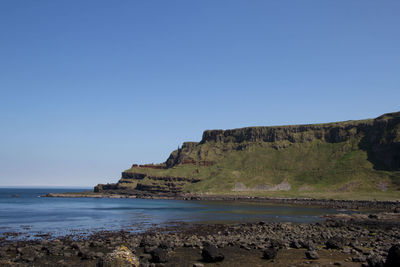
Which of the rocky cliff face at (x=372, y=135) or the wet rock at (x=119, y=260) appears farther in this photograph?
the rocky cliff face at (x=372, y=135)

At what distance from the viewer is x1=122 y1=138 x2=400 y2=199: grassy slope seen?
463 feet

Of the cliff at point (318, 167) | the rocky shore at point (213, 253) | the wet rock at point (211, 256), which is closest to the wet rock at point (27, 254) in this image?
the rocky shore at point (213, 253)

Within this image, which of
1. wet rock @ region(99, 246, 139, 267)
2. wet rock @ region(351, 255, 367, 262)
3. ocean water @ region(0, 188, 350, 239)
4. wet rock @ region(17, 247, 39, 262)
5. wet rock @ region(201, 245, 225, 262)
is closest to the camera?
wet rock @ region(99, 246, 139, 267)

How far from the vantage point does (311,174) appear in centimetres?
16712

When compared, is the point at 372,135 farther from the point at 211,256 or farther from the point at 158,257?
the point at 158,257

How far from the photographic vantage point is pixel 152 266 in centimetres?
2275

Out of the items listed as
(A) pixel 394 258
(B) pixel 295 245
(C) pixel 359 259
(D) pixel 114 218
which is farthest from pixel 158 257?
(D) pixel 114 218

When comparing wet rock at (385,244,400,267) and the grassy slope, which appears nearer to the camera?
wet rock at (385,244,400,267)

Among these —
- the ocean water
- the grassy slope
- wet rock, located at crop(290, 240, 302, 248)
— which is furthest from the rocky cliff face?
wet rock, located at crop(290, 240, 302, 248)

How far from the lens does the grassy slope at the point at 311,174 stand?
141 m

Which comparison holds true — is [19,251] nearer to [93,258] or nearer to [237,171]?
[93,258]

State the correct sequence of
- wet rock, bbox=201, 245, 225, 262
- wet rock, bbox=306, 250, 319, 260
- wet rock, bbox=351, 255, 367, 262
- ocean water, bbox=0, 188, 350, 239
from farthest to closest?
ocean water, bbox=0, 188, 350, 239, wet rock, bbox=306, 250, 319, 260, wet rock, bbox=201, 245, 225, 262, wet rock, bbox=351, 255, 367, 262

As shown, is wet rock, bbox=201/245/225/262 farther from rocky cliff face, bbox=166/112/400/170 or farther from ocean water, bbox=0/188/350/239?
rocky cliff face, bbox=166/112/400/170

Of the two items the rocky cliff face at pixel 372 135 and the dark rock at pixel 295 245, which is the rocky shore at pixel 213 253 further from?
the rocky cliff face at pixel 372 135
